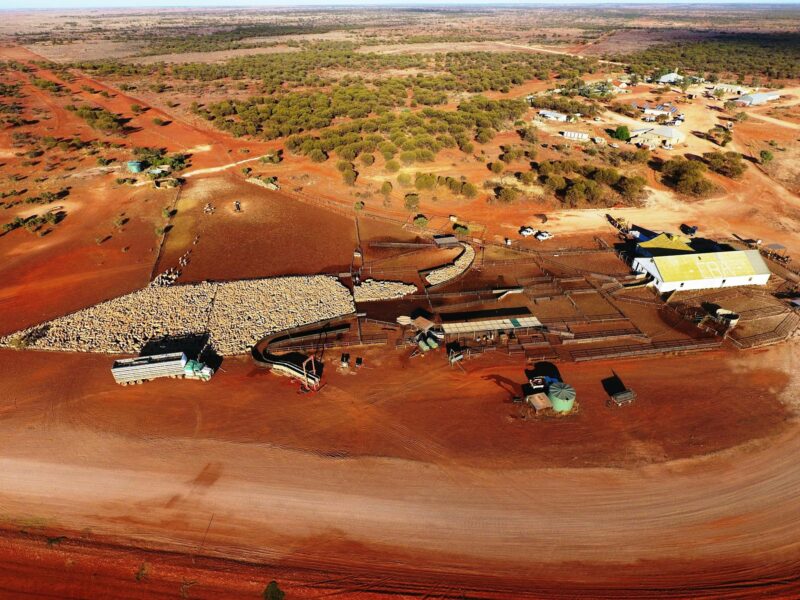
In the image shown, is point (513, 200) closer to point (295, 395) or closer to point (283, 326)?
point (283, 326)

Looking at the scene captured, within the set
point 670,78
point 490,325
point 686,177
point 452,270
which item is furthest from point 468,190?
point 670,78

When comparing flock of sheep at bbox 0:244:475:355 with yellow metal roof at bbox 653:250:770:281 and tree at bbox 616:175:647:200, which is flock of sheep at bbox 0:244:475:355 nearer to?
yellow metal roof at bbox 653:250:770:281

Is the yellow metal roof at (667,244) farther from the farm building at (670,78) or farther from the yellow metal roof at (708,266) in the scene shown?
the farm building at (670,78)

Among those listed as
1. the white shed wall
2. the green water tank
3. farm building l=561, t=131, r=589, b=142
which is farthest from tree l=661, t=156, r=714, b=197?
the green water tank

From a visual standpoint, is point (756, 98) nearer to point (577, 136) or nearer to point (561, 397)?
point (577, 136)

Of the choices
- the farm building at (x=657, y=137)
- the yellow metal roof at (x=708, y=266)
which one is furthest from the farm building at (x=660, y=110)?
the yellow metal roof at (x=708, y=266)

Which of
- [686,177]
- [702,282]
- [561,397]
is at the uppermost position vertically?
[686,177]
